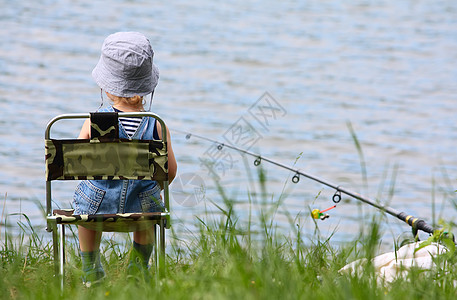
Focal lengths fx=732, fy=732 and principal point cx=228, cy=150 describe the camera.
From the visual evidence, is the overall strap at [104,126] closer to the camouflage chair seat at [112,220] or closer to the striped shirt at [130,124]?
the striped shirt at [130,124]

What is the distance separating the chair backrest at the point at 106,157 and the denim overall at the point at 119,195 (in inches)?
5.7

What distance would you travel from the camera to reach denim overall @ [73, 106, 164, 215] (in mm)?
2887

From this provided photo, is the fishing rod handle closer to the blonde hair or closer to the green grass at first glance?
the green grass

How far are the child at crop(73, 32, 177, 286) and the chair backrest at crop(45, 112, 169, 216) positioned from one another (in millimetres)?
132

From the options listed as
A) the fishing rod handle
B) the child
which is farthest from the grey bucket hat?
the fishing rod handle

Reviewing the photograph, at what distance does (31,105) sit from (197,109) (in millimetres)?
2188

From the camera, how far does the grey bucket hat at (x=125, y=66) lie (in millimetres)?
2889

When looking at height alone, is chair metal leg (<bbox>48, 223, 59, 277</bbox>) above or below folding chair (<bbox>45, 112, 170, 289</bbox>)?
below

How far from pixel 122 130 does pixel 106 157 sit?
0.61ft

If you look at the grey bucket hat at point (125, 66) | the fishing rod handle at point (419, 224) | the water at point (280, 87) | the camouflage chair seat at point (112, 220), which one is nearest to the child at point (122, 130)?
the grey bucket hat at point (125, 66)

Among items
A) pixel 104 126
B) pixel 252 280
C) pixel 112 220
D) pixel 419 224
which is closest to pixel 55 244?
pixel 112 220

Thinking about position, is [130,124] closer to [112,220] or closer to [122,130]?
[122,130]

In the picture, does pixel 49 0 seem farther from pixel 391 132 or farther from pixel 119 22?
pixel 391 132

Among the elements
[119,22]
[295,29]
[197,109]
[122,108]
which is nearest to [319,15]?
[295,29]
